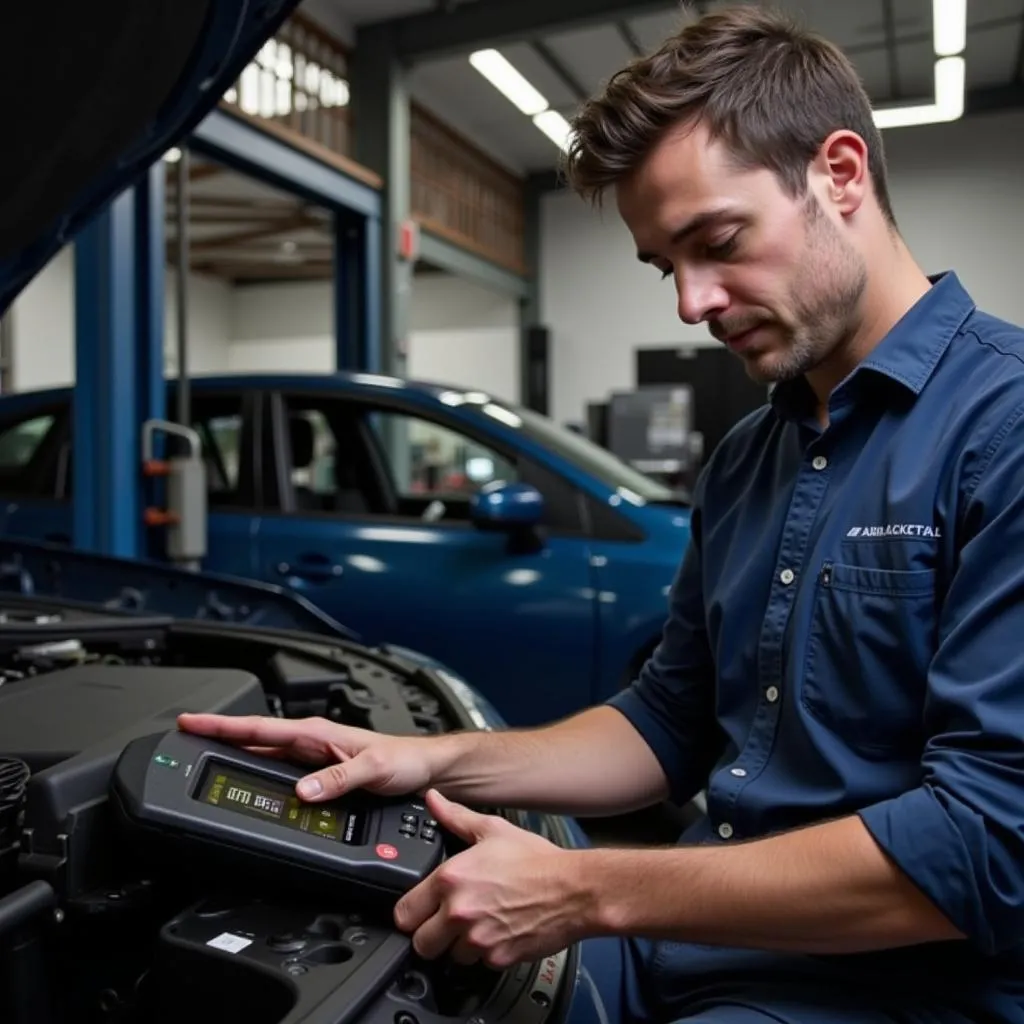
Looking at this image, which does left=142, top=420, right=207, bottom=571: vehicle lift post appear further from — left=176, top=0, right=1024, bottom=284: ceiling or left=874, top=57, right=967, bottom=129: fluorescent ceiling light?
left=874, top=57, right=967, bottom=129: fluorescent ceiling light

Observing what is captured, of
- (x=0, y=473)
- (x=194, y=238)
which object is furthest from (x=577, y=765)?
(x=194, y=238)

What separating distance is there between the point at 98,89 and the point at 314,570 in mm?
1821

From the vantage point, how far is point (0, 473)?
3.79 m

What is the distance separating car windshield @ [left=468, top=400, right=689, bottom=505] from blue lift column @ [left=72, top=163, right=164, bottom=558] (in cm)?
132

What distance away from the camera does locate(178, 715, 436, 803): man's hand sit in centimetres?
96

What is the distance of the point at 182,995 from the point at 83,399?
306 cm

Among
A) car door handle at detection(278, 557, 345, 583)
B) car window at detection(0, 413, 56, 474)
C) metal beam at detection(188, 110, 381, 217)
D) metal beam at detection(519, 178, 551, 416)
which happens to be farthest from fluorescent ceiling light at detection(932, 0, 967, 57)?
car window at detection(0, 413, 56, 474)

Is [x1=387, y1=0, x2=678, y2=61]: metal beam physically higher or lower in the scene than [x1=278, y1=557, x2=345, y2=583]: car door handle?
higher

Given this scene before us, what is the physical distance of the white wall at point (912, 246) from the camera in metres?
8.16

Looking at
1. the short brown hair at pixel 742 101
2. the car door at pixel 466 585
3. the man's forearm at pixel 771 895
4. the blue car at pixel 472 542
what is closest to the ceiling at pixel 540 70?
the blue car at pixel 472 542

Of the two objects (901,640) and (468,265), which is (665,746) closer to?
(901,640)

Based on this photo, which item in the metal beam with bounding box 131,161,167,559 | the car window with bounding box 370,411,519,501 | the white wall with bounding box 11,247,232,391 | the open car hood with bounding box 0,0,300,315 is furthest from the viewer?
the white wall with bounding box 11,247,232,391

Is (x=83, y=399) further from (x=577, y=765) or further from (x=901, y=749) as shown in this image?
(x=901, y=749)

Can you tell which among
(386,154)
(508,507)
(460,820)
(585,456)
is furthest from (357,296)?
(460,820)
